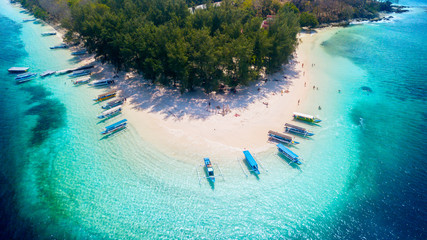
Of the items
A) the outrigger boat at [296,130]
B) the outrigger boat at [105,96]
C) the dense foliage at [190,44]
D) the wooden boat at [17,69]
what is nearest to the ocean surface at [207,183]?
→ the outrigger boat at [296,130]

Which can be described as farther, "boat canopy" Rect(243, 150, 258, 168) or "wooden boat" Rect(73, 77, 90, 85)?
"wooden boat" Rect(73, 77, 90, 85)

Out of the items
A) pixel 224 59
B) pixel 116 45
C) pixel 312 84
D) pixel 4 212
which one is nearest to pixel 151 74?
pixel 116 45

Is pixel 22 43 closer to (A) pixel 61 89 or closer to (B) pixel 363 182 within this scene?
(A) pixel 61 89

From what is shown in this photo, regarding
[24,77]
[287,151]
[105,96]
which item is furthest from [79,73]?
[287,151]

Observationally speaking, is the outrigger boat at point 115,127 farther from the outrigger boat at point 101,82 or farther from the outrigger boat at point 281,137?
the outrigger boat at point 281,137

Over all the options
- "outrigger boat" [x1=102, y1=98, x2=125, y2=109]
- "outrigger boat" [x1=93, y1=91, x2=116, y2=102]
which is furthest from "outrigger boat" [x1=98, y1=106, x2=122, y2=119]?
"outrigger boat" [x1=93, y1=91, x2=116, y2=102]

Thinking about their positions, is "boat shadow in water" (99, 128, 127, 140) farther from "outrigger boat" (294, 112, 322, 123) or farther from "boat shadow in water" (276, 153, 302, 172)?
"outrigger boat" (294, 112, 322, 123)
